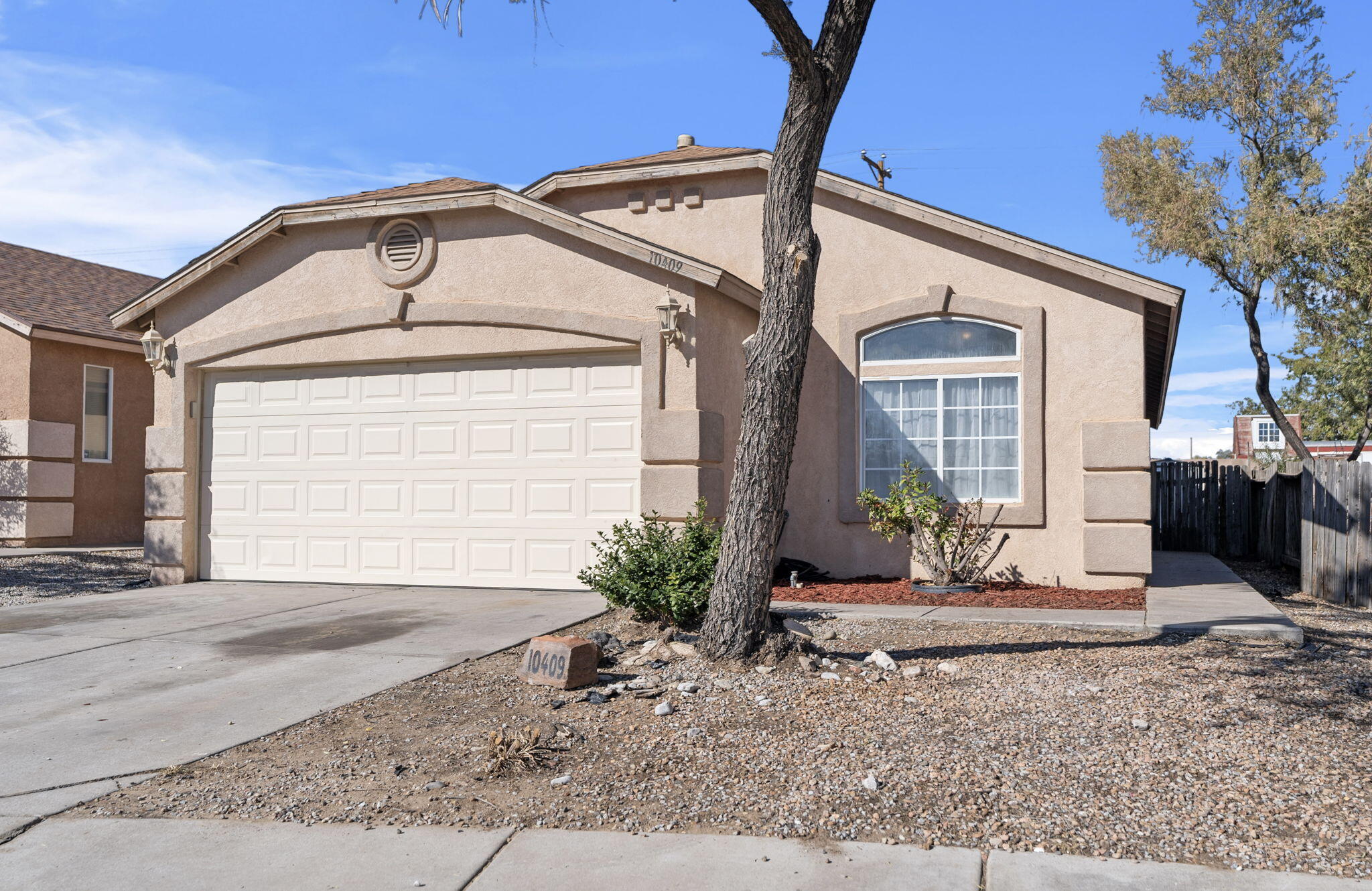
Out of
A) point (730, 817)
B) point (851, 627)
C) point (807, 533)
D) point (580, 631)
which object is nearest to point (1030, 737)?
point (730, 817)

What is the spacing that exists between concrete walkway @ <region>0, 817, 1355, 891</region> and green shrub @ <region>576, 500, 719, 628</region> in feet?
12.1

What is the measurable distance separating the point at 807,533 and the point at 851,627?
3.50 m

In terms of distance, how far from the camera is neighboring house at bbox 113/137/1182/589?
1084 centimetres

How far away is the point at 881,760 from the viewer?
504cm

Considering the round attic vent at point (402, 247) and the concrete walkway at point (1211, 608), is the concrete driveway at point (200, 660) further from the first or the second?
the concrete walkway at point (1211, 608)

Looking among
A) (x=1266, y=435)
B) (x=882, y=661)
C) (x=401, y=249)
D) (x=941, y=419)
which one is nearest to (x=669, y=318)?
(x=401, y=249)

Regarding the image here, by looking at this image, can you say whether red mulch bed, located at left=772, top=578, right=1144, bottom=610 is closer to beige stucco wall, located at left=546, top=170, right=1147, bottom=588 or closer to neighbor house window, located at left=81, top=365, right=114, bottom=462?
beige stucco wall, located at left=546, top=170, right=1147, bottom=588

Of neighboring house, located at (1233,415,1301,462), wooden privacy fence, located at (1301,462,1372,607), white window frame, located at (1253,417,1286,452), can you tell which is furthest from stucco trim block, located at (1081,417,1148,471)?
white window frame, located at (1253,417,1286,452)

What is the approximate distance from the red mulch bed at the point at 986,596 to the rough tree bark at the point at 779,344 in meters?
3.35

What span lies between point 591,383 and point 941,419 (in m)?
3.91

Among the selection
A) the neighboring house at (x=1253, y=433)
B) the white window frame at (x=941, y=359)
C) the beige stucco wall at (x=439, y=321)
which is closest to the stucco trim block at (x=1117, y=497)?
the white window frame at (x=941, y=359)

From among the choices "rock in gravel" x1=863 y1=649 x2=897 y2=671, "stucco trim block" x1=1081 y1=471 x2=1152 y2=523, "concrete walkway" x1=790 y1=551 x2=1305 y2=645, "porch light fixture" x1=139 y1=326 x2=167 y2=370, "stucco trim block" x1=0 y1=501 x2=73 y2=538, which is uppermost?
"porch light fixture" x1=139 y1=326 x2=167 y2=370

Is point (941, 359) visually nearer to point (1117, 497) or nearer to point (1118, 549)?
point (1117, 497)

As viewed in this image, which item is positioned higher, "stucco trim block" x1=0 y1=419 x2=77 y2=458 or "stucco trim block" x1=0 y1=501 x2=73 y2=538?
"stucco trim block" x1=0 y1=419 x2=77 y2=458
